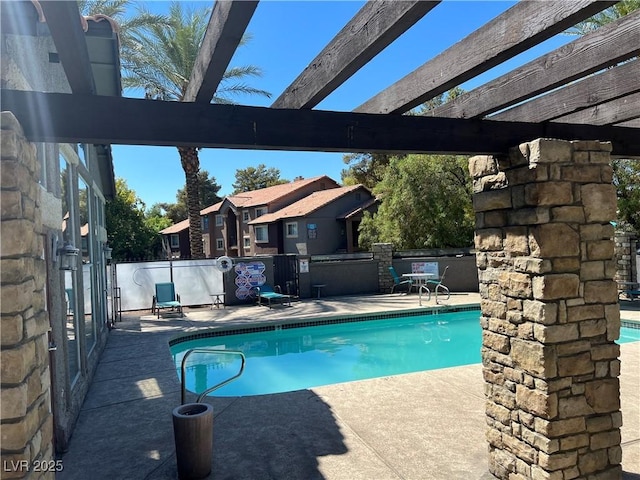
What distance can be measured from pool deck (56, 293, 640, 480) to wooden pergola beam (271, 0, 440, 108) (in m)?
3.00

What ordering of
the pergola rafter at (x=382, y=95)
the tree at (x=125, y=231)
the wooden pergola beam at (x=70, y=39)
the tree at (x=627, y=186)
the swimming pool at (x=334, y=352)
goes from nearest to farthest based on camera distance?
the wooden pergola beam at (x=70, y=39)
the pergola rafter at (x=382, y=95)
the swimming pool at (x=334, y=352)
the tree at (x=627, y=186)
the tree at (x=125, y=231)

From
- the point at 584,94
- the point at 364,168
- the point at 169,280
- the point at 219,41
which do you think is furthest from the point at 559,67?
the point at 364,168

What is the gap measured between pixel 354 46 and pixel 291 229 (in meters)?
25.8

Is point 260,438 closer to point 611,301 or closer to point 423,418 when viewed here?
point 423,418

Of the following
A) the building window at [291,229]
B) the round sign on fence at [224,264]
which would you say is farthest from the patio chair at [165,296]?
the building window at [291,229]

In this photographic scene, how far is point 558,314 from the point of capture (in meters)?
3.10

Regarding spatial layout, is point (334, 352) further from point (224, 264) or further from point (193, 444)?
point (193, 444)

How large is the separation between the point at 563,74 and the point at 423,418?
11.8ft

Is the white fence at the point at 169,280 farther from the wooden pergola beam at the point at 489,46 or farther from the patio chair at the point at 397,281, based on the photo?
the wooden pergola beam at the point at 489,46

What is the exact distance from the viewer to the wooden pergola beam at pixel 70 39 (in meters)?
1.85

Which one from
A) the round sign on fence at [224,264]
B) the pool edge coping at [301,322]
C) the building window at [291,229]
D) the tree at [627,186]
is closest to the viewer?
the pool edge coping at [301,322]

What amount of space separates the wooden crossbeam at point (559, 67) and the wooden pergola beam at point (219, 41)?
2.01m

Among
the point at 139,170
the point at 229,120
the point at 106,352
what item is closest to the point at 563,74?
the point at 229,120

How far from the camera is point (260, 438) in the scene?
4.43 metres
